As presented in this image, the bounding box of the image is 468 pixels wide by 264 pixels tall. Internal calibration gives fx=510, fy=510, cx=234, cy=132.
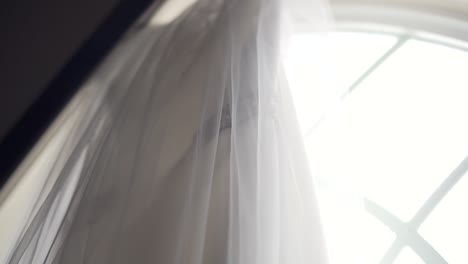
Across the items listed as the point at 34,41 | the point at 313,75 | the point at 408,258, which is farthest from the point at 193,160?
the point at 34,41

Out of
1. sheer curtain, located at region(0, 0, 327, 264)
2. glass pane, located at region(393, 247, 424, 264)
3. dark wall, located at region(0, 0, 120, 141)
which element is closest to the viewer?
sheer curtain, located at region(0, 0, 327, 264)

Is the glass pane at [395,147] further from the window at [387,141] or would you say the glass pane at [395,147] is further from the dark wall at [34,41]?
the dark wall at [34,41]

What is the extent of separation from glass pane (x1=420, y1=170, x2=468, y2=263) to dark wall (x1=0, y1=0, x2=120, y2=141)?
67 centimetres

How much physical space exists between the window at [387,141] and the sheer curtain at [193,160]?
38 millimetres

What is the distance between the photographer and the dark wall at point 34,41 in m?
0.97

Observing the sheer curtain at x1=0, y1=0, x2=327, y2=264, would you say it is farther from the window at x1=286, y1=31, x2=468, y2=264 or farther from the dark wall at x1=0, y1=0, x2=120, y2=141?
the dark wall at x1=0, y1=0, x2=120, y2=141

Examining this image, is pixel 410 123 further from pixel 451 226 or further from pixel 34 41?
pixel 34 41

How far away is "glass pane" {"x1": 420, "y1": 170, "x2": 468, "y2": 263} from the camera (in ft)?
1.97

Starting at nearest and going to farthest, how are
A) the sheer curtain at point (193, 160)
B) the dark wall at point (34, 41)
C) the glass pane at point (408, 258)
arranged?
the sheer curtain at point (193, 160)
the glass pane at point (408, 258)
the dark wall at point (34, 41)

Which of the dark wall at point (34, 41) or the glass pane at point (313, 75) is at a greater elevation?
the dark wall at point (34, 41)

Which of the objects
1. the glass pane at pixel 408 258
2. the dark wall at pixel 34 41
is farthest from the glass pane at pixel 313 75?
the dark wall at pixel 34 41

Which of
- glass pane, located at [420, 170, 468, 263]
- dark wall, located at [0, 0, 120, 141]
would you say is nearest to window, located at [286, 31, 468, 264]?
glass pane, located at [420, 170, 468, 263]

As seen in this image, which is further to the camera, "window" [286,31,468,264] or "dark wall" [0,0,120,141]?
"dark wall" [0,0,120,141]

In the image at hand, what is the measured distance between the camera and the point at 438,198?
0.65m
